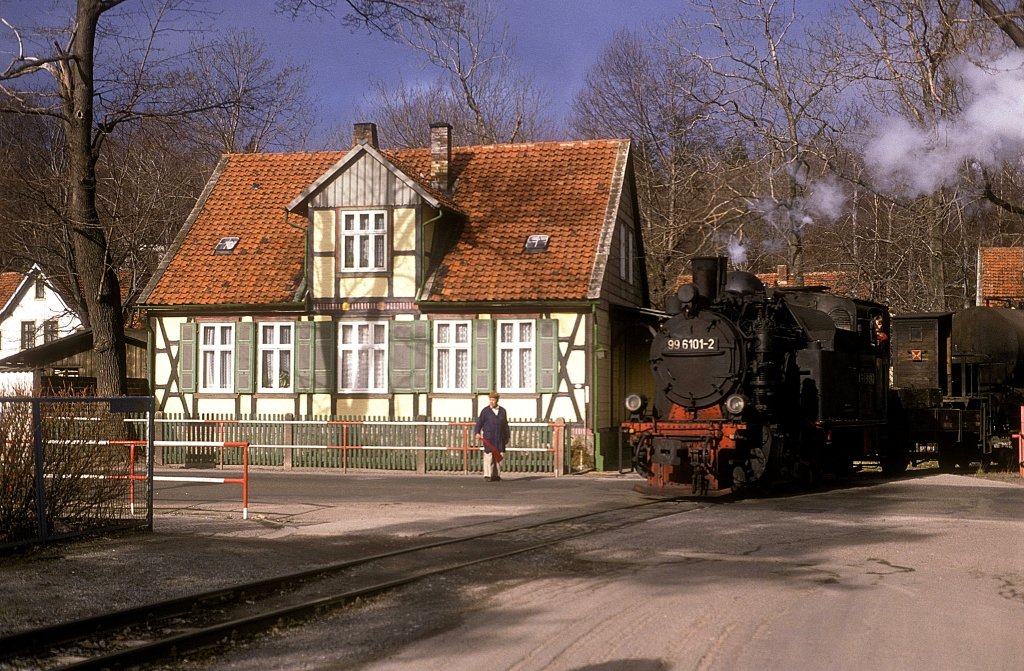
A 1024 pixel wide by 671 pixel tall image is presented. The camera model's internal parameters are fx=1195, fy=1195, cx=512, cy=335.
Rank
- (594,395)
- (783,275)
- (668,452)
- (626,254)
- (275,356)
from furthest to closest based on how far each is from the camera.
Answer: (783,275)
(626,254)
(275,356)
(594,395)
(668,452)

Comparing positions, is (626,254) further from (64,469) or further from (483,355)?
(64,469)

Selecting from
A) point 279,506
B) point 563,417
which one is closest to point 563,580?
point 279,506

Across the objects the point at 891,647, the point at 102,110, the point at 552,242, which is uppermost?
the point at 102,110

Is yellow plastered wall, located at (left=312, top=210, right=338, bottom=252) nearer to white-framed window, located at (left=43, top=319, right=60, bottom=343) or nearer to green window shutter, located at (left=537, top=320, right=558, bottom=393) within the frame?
green window shutter, located at (left=537, top=320, right=558, bottom=393)

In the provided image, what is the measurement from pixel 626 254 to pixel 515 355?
16.4 ft

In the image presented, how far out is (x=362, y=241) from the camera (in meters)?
27.2

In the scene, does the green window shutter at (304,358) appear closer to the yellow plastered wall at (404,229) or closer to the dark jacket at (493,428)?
the yellow plastered wall at (404,229)

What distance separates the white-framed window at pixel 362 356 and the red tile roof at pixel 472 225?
1500 mm

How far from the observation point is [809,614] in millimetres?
8812

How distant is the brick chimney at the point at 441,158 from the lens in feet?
94.7

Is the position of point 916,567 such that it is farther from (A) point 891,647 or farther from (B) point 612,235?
(B) point 612,235

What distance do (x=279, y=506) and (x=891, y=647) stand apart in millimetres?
10895

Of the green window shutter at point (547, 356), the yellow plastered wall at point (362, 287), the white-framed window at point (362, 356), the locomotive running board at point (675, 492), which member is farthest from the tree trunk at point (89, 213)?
the locomotive running board at point (675, 492)

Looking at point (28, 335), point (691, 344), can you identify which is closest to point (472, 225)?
point (691, 344)
